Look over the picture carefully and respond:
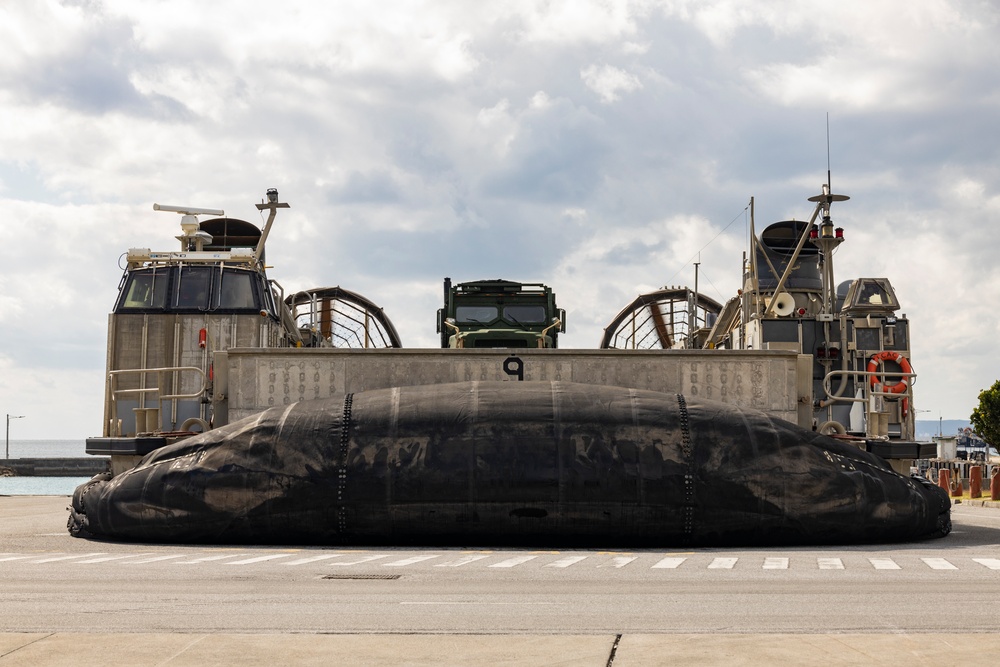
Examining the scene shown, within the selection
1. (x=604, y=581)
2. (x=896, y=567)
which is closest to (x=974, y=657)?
(x=604, y=581)

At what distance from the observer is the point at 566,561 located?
1298 cm

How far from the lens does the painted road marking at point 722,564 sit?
12172 millimetres

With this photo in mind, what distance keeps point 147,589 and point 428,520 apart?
5.60 m

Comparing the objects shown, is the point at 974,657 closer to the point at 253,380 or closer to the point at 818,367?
the point at 253,380

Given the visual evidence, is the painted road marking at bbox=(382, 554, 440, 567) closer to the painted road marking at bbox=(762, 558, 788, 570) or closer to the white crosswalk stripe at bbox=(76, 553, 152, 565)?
the white crosswalk stripe at bbox=(76, 553, 152, 565)

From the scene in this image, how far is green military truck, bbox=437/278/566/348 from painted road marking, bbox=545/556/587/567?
40.7ft

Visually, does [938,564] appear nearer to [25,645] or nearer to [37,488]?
[25,645]

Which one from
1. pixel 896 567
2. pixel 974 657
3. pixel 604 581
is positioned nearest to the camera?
pixel 974 657

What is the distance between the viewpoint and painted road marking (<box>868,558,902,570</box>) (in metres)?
11.9

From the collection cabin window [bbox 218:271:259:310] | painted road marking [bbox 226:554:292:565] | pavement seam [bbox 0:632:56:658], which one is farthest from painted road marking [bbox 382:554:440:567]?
cabin window [bbox 218:271:259:310]

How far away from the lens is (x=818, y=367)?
4316 cm

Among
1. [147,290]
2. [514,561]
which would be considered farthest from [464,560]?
[147,290]

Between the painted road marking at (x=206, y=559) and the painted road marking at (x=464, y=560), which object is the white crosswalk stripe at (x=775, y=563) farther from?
the painted road marking at (x=206, y=559)

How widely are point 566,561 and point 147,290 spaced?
18.8 metres
